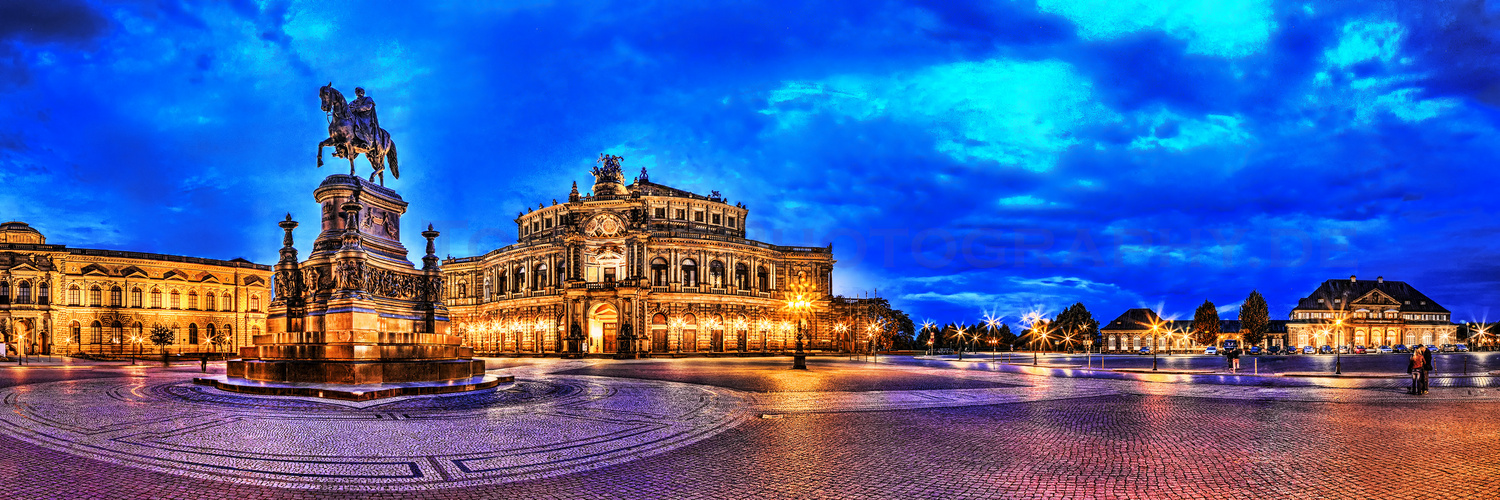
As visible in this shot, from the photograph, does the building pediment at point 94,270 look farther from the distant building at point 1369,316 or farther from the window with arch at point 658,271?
the distant building at point 1369,316

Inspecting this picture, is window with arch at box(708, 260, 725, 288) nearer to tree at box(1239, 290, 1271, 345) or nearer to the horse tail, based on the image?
the horse tail

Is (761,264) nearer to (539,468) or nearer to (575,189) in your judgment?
(575,189)

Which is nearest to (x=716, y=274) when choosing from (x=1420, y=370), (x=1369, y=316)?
(x=1420, y=370)

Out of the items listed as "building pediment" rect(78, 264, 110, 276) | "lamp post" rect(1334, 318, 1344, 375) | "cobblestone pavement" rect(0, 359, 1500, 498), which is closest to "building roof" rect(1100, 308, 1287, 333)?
"lamp post" rect(1334, 318, 1344, 375)

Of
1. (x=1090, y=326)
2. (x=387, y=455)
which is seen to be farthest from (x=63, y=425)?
(x=1090, y=326)

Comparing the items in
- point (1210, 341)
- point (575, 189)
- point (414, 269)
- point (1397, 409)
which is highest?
point (575, 189)

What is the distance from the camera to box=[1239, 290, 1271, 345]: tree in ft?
363

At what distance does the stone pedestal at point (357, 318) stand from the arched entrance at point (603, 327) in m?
53.4

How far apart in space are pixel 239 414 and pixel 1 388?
14465 millimetres

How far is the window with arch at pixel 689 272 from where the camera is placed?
274 ft

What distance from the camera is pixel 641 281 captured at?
76.8m

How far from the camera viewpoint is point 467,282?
99.1 meters

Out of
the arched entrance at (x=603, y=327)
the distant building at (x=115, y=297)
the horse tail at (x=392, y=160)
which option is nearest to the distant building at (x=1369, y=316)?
the arched entrance at (x=603, y=327)

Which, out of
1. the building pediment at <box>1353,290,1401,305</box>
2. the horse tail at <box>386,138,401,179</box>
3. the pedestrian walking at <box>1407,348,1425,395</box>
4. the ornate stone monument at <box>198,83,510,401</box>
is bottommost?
the building pediment at <box>1353,290,1401,305</box>
